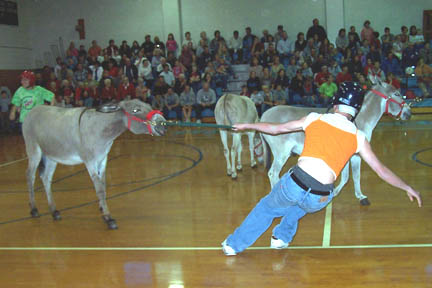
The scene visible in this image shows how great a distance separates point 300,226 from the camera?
6223 mm

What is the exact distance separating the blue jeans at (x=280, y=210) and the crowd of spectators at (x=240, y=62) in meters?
12.2

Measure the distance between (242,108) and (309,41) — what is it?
1135cm

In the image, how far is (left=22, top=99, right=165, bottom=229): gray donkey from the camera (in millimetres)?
6453

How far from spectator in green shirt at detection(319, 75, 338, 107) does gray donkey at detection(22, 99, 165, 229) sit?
11.9 metres

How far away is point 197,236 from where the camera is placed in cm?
599

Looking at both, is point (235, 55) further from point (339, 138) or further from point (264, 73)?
point (339, 138)

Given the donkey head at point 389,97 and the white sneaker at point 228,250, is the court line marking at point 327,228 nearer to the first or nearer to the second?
the white sneaker at point 228,250

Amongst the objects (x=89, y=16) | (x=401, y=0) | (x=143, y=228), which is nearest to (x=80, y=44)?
(x=89, y=16)

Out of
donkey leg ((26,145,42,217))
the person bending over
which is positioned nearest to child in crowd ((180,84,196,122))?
donkey leg ((26,145,42,217))

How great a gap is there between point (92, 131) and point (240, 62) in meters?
15.3

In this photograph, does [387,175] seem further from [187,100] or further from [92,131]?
[187,100]

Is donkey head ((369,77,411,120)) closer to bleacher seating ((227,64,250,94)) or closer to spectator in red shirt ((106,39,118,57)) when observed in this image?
bleacher seating ((227,64,250,94))

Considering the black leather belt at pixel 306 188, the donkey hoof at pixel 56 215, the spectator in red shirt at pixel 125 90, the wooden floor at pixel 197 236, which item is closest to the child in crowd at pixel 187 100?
the spectator in red shirt at pixel 125 90

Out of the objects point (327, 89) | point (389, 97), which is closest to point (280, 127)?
point (389, 97)
